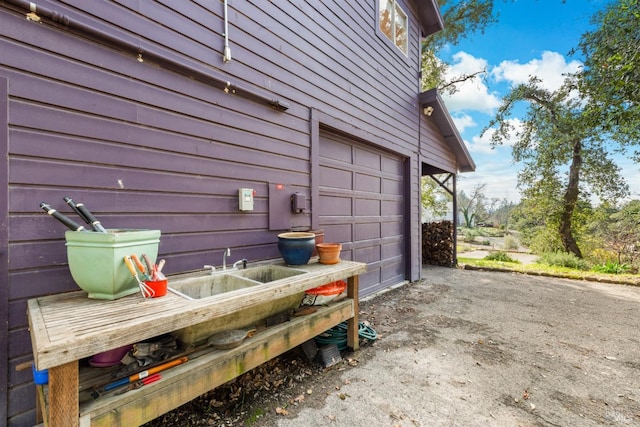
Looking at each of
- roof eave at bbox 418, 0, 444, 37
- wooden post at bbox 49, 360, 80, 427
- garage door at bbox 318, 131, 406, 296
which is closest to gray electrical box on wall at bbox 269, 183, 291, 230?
garage door at bbox 318, 131, 406, 296

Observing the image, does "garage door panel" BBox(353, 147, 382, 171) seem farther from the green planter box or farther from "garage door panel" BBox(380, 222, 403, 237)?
the green planter box

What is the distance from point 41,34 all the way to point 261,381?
255 centimetres

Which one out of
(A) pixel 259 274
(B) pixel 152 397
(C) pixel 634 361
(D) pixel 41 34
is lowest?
(C) pixel 634 361

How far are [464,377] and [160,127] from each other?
9.76 feet

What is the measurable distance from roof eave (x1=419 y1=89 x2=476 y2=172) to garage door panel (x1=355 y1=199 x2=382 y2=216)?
2481 millimetres

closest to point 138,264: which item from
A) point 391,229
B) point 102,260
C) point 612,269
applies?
point 102,260

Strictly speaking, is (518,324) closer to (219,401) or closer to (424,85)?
(219,401)

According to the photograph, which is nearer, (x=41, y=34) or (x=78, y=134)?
(x=41, y=34)

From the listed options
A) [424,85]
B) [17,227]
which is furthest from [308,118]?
[424,85]

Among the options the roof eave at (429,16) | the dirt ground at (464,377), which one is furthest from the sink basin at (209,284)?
the roof eave at (429,16)

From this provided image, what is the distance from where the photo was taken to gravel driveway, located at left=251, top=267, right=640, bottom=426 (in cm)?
177

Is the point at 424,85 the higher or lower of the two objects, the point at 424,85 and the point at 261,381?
the higher

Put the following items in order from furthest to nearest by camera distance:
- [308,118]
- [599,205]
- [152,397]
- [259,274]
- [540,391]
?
1. [599,205]
2. [308,118]
3. [259,274]
4. [540,391]
5. [152,397]

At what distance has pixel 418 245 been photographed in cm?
560
